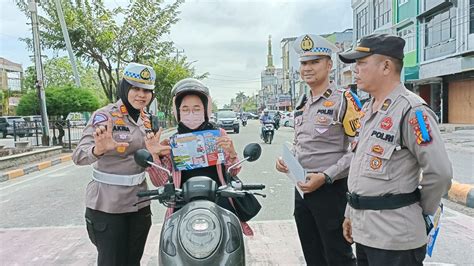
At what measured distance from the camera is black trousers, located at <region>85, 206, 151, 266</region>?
2.74 meters

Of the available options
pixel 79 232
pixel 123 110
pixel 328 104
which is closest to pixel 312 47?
pixel 328 104

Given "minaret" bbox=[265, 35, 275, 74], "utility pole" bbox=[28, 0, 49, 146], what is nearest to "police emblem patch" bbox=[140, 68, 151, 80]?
"utility pole" bbox=[28, 0, 49, 146]

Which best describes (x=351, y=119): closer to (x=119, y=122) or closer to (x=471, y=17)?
(x=119, y=122)

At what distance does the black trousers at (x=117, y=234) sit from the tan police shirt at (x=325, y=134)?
119cm

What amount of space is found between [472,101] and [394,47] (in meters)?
22.9

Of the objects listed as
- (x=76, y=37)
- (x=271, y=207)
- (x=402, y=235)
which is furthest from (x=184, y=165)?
(x=76, y=37)

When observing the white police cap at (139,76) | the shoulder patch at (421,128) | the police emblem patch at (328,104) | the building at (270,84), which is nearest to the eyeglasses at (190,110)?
the white police cap at (139,76)

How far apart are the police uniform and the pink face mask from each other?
0.77 meters

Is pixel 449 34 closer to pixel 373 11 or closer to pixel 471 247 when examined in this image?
pixel 373 11

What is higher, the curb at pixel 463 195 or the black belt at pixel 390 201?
the black belt at pixel 390 201

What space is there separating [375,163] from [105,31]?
18.9 m

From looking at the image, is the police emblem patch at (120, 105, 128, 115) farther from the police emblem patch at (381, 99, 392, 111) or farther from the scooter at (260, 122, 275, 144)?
the scooter at (260, 122, 275, 144)

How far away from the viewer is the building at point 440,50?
66.6ft

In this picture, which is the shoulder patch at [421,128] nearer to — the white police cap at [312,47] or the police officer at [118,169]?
the white police cap at [312,47]
